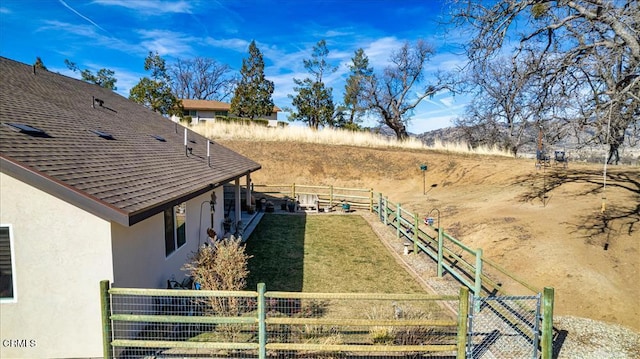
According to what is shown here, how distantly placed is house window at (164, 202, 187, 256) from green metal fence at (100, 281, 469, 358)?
1.40 m

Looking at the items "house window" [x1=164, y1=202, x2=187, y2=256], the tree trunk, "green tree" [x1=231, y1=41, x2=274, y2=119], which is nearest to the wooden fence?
"house window" [x1=164, y1=202, x2=187, y2=256]

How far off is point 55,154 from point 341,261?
8.13 meters

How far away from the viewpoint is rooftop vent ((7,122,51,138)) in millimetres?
6113

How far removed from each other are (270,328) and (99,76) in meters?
53.5

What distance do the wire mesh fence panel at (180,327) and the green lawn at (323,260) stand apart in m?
2.26

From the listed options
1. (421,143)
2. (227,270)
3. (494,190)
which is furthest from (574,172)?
(227,270)

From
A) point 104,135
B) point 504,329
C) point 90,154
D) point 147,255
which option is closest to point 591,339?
point 504,329

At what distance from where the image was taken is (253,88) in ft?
140

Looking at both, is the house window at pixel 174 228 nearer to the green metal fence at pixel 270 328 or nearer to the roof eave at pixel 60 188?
the green metal fence at pixel 270 328

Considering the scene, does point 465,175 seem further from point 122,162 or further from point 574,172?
point 122,162

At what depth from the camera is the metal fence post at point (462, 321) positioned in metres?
5.09

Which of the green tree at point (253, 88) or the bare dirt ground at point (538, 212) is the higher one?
the green tree at point (253, 88)

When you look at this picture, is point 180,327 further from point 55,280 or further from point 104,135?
point 104,135

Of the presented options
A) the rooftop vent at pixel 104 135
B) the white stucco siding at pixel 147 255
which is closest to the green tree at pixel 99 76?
the rooftop vent at pixel 104 135
